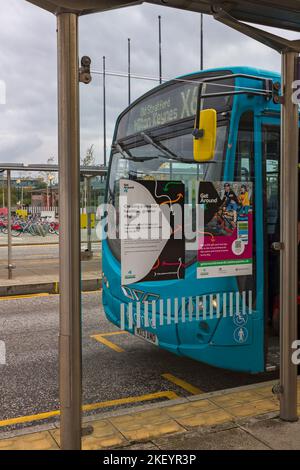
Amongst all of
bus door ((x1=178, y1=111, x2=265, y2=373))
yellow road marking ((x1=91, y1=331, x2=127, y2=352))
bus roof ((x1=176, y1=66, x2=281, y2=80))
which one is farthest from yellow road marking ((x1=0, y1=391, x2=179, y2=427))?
bus roof ((x1=176, y1=66, x2=281, y2=80))

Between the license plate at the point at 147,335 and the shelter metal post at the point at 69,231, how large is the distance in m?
1.69

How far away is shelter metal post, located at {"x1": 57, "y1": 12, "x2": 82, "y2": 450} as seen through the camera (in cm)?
281

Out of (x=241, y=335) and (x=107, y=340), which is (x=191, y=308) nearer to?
(x=241, y=335)

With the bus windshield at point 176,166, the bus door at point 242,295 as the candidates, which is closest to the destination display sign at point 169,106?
the bus windshield at point 176,166

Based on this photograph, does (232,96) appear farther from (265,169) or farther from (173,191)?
(173,191)

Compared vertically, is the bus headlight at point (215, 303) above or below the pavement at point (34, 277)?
above

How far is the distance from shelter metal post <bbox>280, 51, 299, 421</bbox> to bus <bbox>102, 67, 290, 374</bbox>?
0.51 m

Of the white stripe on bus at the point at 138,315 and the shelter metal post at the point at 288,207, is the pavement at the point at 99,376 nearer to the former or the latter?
the white stripe on bus at the point at 138,315

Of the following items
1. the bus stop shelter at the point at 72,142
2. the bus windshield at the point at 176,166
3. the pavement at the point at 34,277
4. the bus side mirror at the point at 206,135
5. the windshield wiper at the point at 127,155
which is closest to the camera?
the bus stop shelter at the point at 72,142

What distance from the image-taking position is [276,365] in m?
4.25

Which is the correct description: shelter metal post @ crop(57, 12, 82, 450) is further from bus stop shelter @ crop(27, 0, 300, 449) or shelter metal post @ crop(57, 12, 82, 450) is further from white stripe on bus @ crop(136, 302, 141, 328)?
white stripe on bus @ crop(136, 302, 141, 328)

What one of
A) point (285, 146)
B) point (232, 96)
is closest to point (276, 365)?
point (285, 146)

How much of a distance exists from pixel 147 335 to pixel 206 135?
191 cm

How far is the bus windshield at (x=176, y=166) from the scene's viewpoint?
13.4 ft
